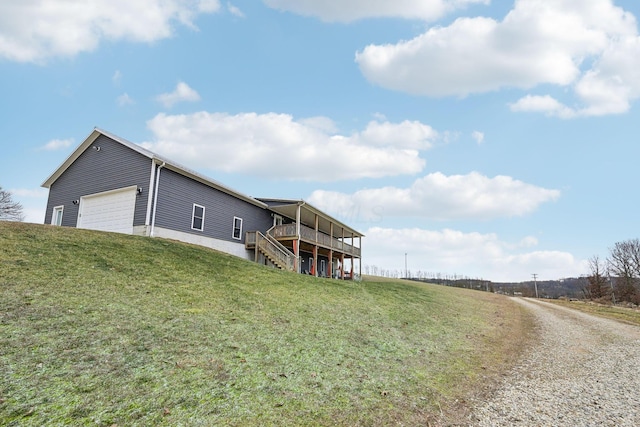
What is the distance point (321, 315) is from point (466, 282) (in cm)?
6431

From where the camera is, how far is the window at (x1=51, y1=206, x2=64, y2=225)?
19547 millimetres

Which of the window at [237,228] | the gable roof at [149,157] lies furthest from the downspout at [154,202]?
the window at [237,228]

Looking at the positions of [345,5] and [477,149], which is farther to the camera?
[477,149]

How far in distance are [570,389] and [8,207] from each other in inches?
1976

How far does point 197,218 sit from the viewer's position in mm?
17797

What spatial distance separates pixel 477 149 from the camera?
17.9 metres

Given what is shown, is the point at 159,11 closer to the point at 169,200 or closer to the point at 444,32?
the point at 169,200

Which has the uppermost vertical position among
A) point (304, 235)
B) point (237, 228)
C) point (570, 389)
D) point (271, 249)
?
point (237, 228)

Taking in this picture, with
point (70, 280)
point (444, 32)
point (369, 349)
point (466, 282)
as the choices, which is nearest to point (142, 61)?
point (70, 280)

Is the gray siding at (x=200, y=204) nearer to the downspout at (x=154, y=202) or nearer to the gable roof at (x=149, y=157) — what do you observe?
the downspout at (x=154, y=202)

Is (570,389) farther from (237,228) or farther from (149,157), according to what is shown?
(237,228)

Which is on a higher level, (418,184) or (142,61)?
(142,61)

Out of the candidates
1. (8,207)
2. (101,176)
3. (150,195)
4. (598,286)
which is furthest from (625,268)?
(8,207)

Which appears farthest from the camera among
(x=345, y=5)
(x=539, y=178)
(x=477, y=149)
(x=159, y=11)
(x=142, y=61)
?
(x=539, y=178)
